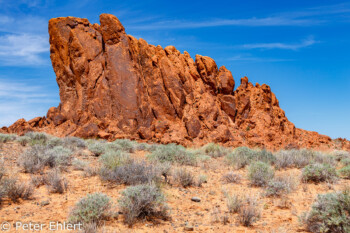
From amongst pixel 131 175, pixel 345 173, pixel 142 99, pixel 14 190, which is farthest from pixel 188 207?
pixel 142 99

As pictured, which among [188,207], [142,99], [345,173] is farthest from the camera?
[142,99]

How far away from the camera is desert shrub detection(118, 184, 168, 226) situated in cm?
489

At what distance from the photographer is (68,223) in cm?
463

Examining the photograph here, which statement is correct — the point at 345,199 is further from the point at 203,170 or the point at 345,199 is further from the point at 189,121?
the point at 189,121

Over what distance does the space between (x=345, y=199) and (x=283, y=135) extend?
2269 centimetres

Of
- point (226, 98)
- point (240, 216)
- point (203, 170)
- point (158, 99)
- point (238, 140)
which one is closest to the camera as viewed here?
point (240, 216)

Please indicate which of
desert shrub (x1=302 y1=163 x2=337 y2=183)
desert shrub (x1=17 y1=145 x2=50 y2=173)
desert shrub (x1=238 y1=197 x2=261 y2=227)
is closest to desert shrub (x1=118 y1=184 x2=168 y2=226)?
desert shrub (x1=238 y1=197 x2=261 y2=227)

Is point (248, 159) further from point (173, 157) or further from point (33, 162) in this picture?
point (33, 162)

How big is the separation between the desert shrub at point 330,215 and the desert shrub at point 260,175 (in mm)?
2934

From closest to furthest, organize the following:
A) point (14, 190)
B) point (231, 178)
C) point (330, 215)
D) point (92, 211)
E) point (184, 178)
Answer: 1. point (330, 215)
2. point (92, 211)
3. point (14, 190)
4. point (184, 178)
5. point (231, 178)

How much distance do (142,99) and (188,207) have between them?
19.2m

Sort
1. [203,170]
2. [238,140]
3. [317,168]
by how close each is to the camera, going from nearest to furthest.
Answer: [317,168] → [203,170] → [238,140]

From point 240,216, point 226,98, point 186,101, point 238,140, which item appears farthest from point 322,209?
point 226,98

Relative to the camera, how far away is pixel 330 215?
446 cm
